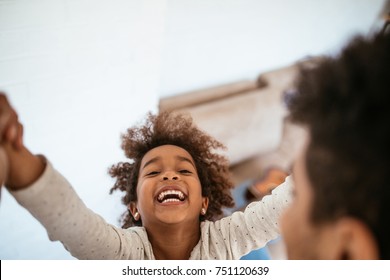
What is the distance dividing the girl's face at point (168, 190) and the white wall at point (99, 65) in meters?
0.31

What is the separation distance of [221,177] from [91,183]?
1.46 feet

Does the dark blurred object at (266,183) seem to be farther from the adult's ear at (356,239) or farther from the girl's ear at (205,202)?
the adult's ear at (356,239)

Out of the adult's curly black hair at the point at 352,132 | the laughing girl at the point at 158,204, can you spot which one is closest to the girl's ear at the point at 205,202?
the laughing girl at the point at 158,204

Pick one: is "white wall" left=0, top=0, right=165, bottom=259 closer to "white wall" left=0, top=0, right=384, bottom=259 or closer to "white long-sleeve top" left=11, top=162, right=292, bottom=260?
"white wall" left=0, top=0, right=384, bottom=259

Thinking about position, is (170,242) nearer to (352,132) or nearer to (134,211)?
A: (134,211)

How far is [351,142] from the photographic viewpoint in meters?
0.43

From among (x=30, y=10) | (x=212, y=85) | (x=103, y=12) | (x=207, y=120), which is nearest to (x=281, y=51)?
(x=212, y=85)

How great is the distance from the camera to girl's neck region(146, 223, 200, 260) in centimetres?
83

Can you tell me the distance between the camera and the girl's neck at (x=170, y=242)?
0.83 meters

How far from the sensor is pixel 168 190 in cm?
83
